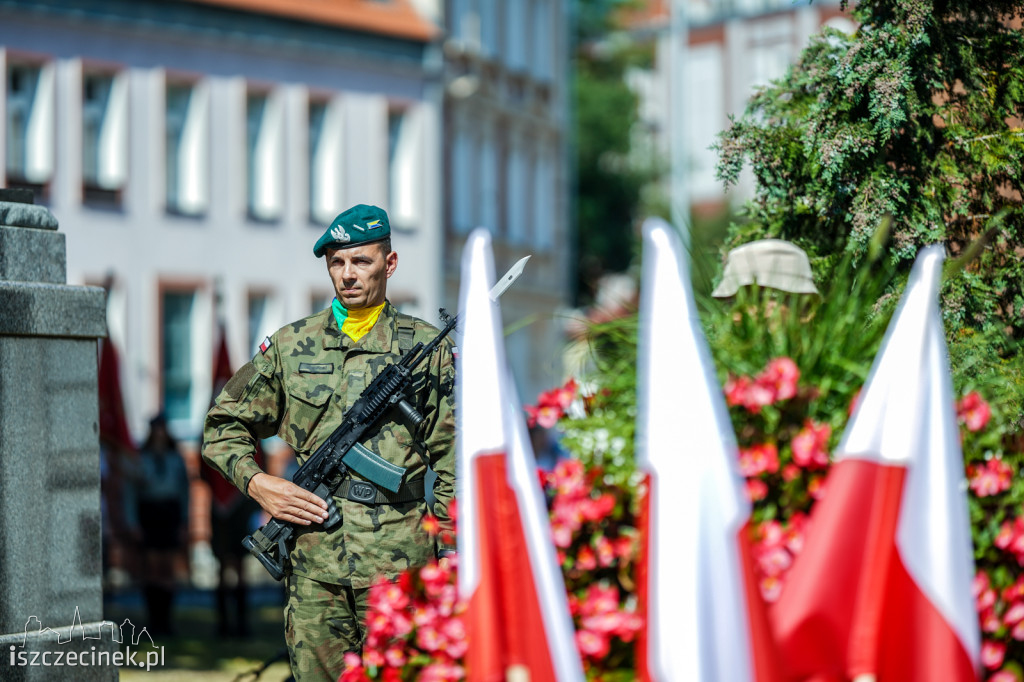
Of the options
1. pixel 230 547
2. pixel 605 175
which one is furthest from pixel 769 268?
pixel 605 175

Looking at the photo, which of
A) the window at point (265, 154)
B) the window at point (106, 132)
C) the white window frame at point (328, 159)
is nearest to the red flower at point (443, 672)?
the window at point (106, 132)

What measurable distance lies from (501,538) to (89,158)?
23.0 m

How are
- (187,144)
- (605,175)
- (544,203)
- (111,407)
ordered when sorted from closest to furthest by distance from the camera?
(111,407) < (187,144) < (544,203) < (605,175)

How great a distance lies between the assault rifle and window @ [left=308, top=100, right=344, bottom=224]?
23.5m

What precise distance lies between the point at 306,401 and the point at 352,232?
0.64 metres

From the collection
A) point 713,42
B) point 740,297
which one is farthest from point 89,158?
point 713,42

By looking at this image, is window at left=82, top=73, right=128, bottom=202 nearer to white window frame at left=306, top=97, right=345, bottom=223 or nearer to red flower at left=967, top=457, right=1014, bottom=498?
white window frame at left=306, top=97, right=345, bottom=223

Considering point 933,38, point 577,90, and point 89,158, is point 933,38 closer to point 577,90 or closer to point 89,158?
point 89,158

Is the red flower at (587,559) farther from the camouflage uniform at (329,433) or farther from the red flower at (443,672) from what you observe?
the camouflage uniform at (329,433)

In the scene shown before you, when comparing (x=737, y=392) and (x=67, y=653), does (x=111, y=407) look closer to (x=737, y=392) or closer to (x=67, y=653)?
(x=67, y=653)

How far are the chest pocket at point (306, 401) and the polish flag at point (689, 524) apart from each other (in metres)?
2.27

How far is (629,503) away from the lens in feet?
14.3

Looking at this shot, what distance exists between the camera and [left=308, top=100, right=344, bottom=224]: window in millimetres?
29078

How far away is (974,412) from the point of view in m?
4.41
